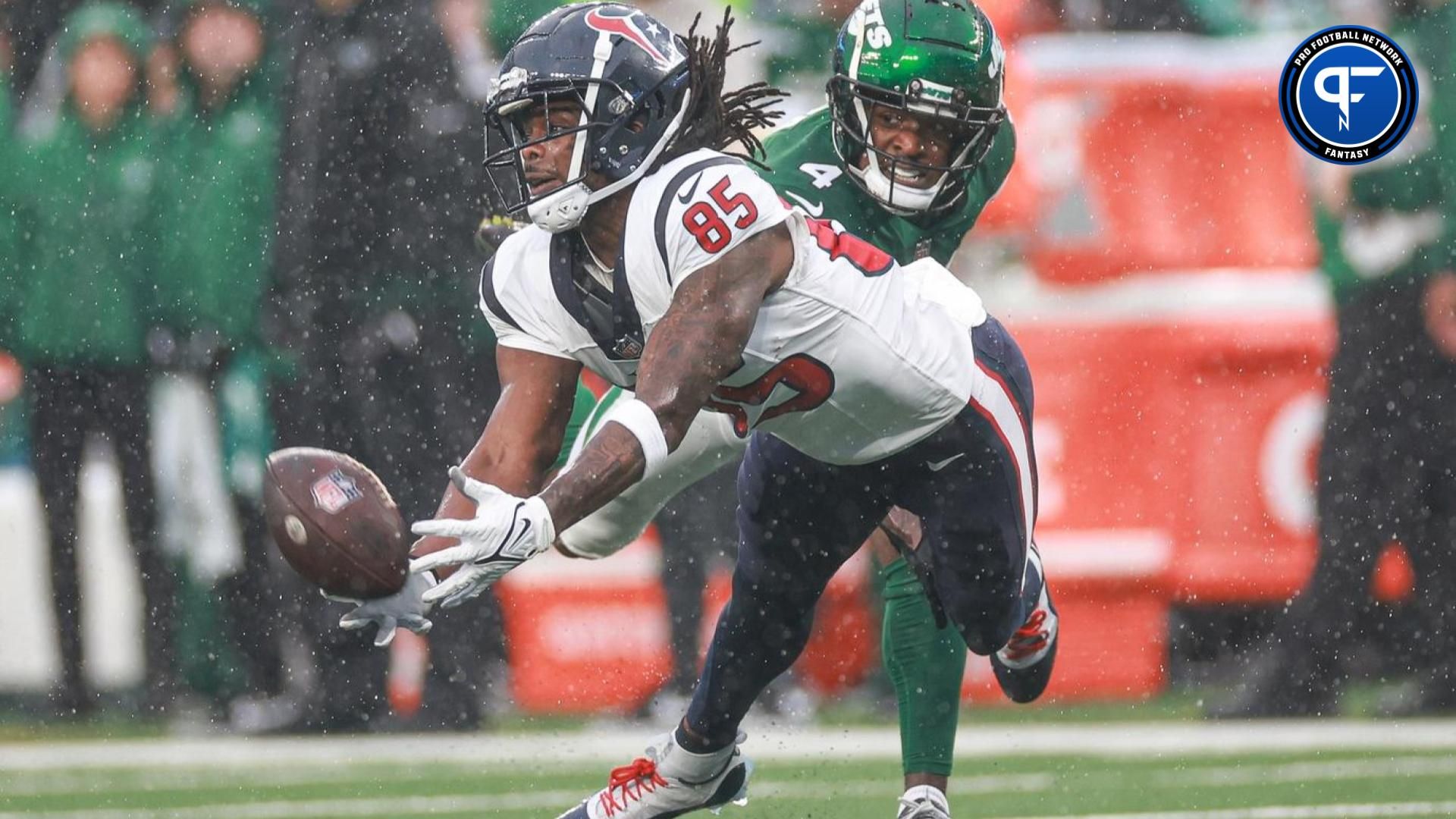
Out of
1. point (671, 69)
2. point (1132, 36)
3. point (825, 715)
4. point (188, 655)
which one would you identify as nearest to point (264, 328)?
point (188, 655)

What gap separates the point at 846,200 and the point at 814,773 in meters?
1.92

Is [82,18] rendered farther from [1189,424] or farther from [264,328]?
[1189,424]

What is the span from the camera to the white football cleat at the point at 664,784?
15.4 ft

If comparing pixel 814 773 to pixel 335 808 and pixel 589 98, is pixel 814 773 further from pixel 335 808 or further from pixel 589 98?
pixel 589 98

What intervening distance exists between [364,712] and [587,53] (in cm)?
337

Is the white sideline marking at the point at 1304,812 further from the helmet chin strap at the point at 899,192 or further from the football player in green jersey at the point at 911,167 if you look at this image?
the helmet chin strap at the point at 899,192

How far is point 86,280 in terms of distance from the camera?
7059 mm


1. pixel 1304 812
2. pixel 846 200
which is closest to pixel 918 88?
pixel 846 200

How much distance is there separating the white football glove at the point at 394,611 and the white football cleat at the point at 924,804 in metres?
1.22

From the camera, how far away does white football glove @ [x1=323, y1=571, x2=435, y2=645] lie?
3.81 m

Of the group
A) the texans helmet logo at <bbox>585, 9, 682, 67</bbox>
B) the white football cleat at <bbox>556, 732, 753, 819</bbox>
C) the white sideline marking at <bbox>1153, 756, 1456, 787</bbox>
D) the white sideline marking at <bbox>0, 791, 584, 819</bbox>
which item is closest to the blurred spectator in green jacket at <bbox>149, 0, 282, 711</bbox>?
the white sideline marking at <bbox>0, 791, 584, 819</bbox>

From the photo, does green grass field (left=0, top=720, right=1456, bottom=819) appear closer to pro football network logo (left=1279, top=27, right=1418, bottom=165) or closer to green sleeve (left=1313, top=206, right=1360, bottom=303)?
green sleeve (left=1313, top=206, right=1360, bottom=303)

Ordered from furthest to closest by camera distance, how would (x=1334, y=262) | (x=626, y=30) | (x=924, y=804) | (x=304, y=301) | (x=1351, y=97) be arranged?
(x=1334, y=262) < (x=1351, y=97) < (x=304, y=301) < (x=924, y=804) < (x=626, y=30)

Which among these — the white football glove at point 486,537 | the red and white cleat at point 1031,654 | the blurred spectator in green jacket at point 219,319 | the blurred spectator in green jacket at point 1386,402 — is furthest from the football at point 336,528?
the blurred spectator in green jacket at point 1386,402
